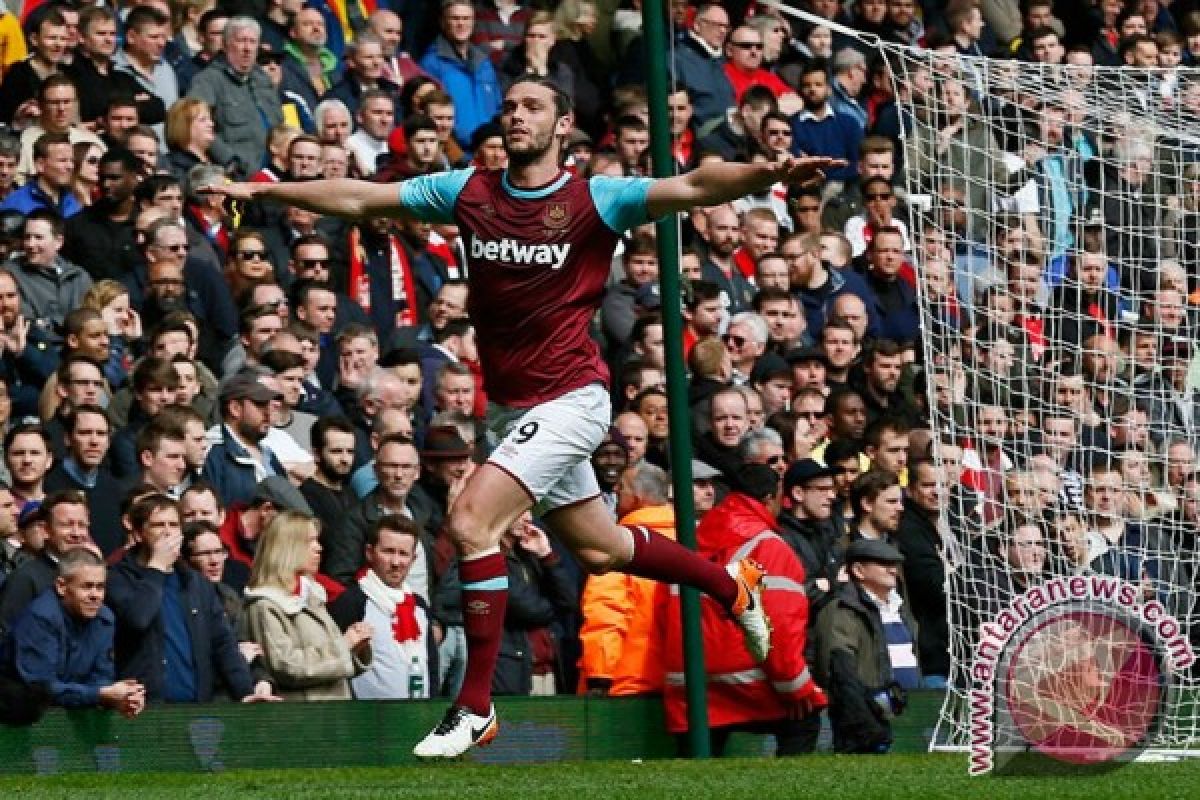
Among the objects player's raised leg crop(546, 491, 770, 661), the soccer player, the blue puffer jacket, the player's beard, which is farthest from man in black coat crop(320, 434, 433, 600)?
the blue puffer jacket

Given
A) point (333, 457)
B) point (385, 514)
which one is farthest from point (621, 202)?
point (333, 457)

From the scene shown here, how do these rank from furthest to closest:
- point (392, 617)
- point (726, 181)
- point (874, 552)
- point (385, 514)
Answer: point (874, 552) < point (385, 514) < point (392, 617) < point (726, 181)

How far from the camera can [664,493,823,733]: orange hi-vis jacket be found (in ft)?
44.0

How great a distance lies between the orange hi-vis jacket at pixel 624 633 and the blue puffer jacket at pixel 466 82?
664 cm

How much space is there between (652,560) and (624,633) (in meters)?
2.29

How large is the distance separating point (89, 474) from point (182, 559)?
104cm

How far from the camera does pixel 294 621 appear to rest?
13172mm

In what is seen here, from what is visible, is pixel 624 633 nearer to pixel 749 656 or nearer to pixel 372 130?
pixel 749 656

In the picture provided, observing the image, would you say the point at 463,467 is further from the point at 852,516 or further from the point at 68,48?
the point at 68,48

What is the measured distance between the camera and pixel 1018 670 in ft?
37.3

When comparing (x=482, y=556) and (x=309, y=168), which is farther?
(x=309, y=168)

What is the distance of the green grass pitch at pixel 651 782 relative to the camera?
9.85 m

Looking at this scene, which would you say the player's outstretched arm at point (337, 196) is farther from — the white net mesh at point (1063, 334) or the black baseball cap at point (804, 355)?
the black baseball cap at point (804, 355)

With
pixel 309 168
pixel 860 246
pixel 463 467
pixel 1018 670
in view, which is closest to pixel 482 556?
pixel 1018 670
